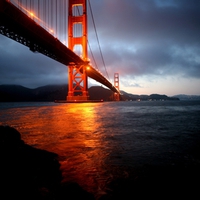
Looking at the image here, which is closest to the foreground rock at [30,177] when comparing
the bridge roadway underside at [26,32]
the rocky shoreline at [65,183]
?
the rocky shoreline at [65,183]

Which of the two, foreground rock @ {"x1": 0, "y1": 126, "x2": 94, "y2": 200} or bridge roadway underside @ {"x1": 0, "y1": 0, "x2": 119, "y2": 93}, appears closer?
foreground rock @ {"x1": 0, "y1": 126, "x2": 94, "y2": 200}

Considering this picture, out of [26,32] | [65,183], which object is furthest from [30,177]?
[26,32]

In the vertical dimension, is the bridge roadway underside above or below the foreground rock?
above

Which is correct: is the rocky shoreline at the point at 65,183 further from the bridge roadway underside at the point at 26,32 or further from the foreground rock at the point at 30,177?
the bridge roadway underside at the point at 26,32

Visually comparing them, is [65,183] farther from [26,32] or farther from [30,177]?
[26,32]

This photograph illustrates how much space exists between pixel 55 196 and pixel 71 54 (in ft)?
88.1

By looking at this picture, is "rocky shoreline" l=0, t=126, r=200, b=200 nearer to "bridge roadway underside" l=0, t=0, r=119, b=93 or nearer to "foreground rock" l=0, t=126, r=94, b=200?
"foreground rock" l=0, t=126, r=94, b=200

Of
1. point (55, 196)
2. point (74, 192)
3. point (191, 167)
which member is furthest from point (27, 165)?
point (191, 167)

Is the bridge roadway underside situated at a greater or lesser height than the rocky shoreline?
greater

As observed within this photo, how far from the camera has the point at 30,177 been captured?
1599 millimetres

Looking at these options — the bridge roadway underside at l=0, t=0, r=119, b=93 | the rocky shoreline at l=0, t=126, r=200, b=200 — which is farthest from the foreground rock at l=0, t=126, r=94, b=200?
the bridge roadway underside at l=0, t=0, r=119, b=93

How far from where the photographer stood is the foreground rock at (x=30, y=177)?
136 cm

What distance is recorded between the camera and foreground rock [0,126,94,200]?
136cm

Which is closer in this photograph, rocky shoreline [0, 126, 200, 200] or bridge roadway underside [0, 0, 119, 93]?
rocky shoreline [0, 126, 200, 200]
